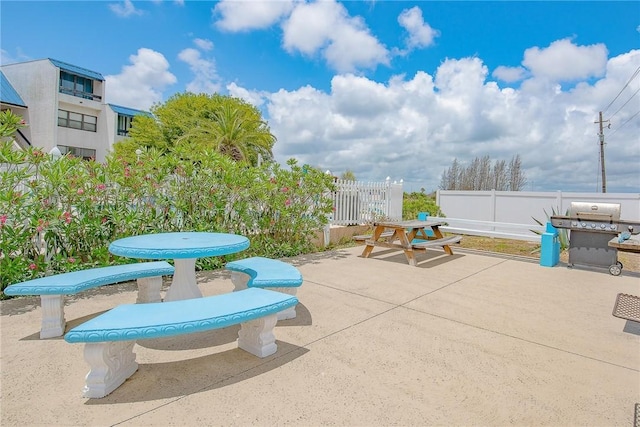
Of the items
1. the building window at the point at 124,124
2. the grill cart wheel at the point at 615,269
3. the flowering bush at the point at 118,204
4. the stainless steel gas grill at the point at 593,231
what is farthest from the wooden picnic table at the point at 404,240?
the building window at the point at 124,124

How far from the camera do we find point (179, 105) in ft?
83.7

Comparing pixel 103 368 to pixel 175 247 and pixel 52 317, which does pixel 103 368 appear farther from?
pixel 52 317

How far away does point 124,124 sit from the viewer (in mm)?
28500

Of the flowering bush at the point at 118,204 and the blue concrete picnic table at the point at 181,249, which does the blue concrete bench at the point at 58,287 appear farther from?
the flowering bush at the point at 118,204

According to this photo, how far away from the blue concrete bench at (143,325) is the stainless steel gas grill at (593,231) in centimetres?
596

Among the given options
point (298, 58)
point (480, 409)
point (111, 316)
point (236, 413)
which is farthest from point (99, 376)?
point (298, 58)

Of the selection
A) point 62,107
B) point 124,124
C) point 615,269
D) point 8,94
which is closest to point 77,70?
point 62,107

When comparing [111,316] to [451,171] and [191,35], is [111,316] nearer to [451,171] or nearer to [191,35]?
[191,35]

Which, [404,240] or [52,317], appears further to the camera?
[404,240]

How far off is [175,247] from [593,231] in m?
6.84

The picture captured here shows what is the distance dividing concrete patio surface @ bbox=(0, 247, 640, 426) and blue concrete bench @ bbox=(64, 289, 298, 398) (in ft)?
0.37

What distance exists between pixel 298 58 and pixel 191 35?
18.0ft

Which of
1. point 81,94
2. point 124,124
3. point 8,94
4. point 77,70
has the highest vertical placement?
point 77,70

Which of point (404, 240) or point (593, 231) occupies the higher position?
point (593, 231)
